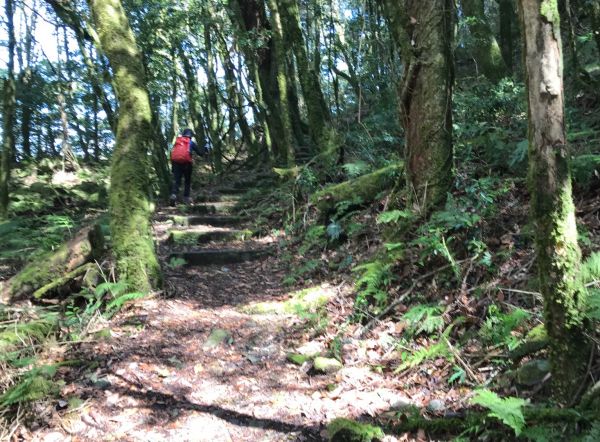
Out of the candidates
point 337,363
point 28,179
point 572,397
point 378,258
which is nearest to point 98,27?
point 378,258

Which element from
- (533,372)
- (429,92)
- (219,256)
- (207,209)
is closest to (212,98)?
(207,209)

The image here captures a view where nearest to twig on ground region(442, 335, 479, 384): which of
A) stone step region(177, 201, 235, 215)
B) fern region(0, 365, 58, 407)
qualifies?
fern region(0, 365, 58, 407)

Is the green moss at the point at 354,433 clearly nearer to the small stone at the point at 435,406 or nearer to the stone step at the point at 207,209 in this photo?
the small stone at the point at 435,406

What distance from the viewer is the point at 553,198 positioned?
2574mm

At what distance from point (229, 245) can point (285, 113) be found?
349 cm

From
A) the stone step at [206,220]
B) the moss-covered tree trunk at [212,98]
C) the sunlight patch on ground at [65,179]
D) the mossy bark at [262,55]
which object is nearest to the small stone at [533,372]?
the stone step at [206,220]

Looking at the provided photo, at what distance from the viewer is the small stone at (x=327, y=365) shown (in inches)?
158

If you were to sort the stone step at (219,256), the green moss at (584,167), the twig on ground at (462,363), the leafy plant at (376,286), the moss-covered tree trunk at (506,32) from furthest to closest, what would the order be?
the moss-covered tree trunk at (506,32), the stone step at (219,256), the leafy plant at (376,286), the green moss at (584,167), the twig on ground at (462,363)

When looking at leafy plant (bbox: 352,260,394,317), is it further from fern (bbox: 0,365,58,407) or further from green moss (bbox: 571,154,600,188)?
fern (bbox: 0,365,58,407)

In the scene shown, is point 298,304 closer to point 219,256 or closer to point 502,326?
point 502,326

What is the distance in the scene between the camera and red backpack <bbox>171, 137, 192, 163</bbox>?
11609 millimetres

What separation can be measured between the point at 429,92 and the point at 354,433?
4081mm

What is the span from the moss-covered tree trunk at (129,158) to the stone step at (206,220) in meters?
4.43

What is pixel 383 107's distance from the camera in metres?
12.2
